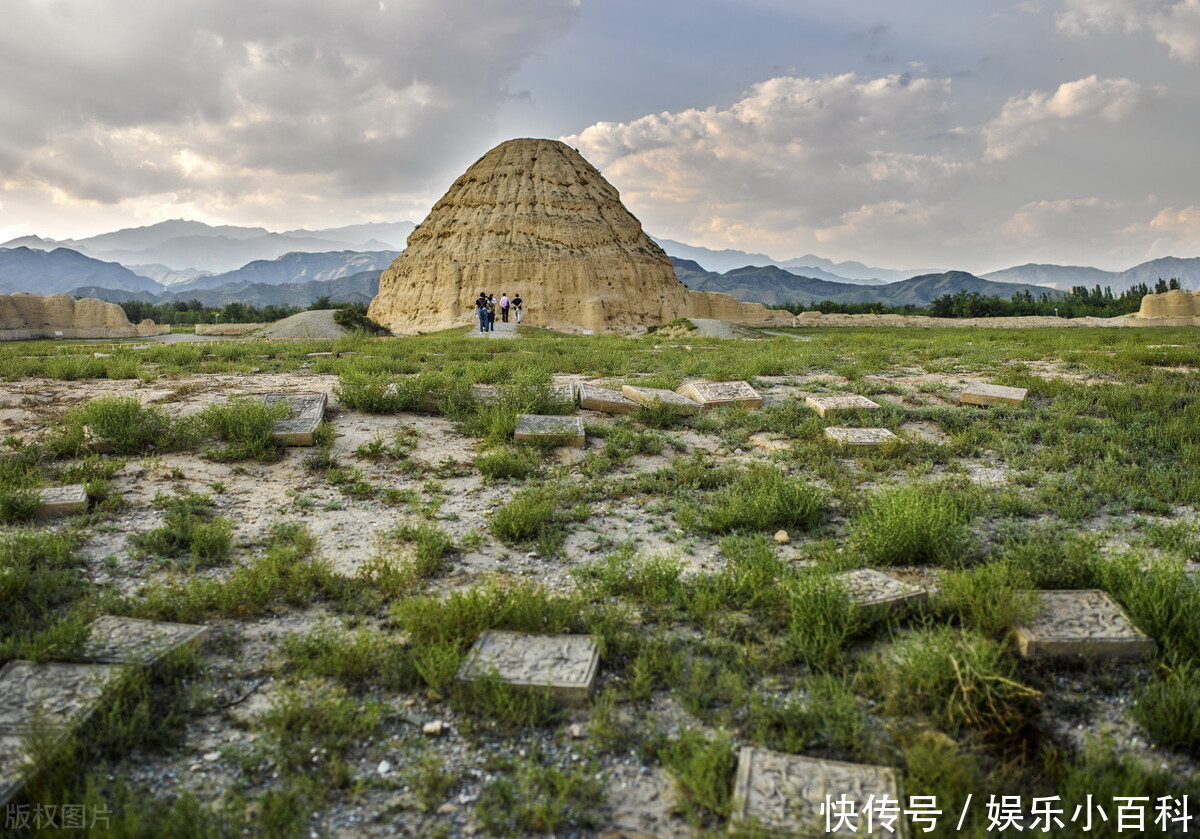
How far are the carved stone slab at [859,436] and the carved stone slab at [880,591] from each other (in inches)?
98.1

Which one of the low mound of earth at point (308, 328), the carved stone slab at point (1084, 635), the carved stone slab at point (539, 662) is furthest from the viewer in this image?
the low mound of earth at point (308, 328)

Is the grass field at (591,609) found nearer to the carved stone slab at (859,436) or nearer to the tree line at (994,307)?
the carved stone slab at (859,436)

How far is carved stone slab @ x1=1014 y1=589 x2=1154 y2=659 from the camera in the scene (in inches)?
94.8

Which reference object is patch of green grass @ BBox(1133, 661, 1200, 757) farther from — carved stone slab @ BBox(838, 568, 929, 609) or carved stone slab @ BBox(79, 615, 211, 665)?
carved stone slab @ BBox(79, 615, 211, 665)

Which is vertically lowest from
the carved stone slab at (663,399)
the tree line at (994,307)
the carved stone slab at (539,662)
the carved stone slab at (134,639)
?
the carved stone slab at (539,662)

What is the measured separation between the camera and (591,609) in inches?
109

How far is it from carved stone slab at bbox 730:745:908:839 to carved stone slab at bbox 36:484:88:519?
13.5 ft

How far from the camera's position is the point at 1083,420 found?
5.81 meters

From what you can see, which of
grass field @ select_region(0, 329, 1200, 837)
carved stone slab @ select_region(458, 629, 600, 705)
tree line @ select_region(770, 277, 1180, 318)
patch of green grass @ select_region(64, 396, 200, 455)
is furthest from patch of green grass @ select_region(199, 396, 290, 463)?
tree line @ select_region(770, 277, 1180, 318)

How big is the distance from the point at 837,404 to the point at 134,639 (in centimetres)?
580

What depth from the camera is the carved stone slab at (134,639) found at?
2377mm

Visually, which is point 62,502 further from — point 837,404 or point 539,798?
point 837,404

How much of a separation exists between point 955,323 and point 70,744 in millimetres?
44390

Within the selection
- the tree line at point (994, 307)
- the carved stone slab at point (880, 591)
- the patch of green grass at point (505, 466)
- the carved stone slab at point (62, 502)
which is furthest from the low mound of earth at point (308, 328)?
the tree line at point (994, 307)
